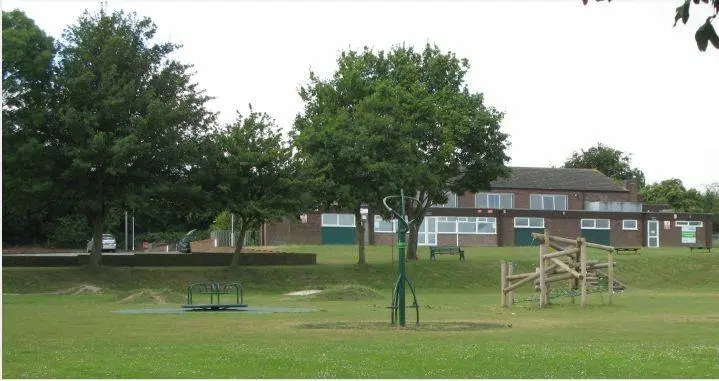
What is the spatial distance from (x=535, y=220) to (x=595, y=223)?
20.0ft

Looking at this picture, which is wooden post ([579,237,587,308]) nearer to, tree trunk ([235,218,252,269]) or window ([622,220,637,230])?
tree trunk ([235,218,252,269])

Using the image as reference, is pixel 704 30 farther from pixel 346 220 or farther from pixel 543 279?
pixel 346 220

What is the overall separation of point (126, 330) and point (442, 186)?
127 feet

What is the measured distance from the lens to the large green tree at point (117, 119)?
157 feet

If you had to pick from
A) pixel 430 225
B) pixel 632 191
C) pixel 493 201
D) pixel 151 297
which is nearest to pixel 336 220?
pixel 430 225

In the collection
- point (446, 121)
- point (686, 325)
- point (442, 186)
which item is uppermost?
point (446, 121)

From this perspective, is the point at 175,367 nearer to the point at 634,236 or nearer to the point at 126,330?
the point at 126,330

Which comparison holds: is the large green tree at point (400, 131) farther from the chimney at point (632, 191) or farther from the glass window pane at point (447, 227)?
the chimney at point (632, 191)

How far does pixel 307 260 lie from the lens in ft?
190

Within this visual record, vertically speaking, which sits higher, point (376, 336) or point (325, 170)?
point (325, 170)


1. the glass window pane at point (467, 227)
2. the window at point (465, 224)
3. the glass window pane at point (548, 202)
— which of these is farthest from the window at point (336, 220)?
the glass window pane at point (548, 202)

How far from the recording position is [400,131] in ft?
185

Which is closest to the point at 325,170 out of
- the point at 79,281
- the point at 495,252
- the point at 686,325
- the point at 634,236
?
the point at 79,281

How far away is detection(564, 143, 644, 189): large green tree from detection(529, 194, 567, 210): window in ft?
150
